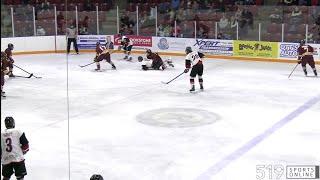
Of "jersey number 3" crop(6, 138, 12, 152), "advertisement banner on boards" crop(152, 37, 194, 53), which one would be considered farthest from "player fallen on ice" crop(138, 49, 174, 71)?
"jersey number 3" crop(6, 138, 12, 152)

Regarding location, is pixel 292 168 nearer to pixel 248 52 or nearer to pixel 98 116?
pixel 98 116

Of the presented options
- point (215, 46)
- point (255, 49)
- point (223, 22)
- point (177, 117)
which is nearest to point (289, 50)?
point (255, 49)

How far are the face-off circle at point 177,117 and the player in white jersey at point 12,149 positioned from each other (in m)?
4.16

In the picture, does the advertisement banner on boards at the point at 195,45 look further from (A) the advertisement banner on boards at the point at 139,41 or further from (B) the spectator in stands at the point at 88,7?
(B) the spectator in stands at the point at 88,7

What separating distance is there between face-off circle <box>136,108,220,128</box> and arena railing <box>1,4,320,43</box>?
837 cm

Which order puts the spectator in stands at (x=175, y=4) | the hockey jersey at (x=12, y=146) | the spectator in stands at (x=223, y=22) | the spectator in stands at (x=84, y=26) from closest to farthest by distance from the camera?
the hockey jersey at (x=12, y=146)
the spectator in stands at (x=223, y=22)
the spectator in stands at (x=84, y=26)
the spectator in stands at (x=175, y=4)

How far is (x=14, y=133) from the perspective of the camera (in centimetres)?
543

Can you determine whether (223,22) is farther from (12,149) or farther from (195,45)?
(12,149)

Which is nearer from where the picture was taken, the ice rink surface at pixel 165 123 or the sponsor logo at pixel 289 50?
the ice rink surface at pixel 165 123

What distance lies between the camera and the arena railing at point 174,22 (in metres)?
18.1

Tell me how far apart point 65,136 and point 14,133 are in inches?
133

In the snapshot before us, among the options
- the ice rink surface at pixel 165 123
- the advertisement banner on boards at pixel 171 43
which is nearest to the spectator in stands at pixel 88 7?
the advertisement banner on boards at pixel 171 43

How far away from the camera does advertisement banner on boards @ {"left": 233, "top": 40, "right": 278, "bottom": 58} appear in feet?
59.1

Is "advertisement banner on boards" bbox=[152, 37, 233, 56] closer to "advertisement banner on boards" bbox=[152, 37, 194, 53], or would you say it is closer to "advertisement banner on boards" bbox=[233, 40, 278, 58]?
"advertisement banner on boards" bbox=[152, 37, 194, 53]
